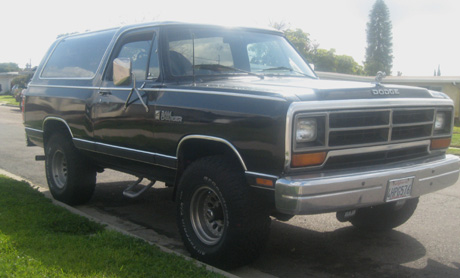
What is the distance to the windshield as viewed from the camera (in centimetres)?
532

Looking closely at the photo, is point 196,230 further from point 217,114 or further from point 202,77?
point 202,77

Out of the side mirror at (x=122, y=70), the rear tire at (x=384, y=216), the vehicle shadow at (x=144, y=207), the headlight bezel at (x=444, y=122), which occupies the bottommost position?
the vehicle shadow at (x=144, y=207)

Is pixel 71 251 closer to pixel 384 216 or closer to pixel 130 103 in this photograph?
pixel 130 103

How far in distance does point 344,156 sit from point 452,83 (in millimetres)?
29995

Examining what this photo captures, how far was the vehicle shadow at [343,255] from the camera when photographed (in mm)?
4602

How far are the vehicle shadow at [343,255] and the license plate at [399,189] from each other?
2.40 ft

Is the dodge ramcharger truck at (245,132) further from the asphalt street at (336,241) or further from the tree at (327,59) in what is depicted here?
the tree at (327,59)

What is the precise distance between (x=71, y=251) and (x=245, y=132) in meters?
1.78

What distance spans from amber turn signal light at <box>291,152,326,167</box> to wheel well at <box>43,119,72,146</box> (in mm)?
3832

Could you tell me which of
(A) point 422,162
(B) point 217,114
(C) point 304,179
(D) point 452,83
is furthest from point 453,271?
(D) point 452,83

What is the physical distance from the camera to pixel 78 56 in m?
6.91

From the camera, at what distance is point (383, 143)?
14.4ft

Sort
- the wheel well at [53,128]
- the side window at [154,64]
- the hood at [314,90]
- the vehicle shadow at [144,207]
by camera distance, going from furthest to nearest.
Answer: the wheel well at [53,128] → the vehicle shadow at [144,207] → the side window at [154,64] → the hood at [314,90]

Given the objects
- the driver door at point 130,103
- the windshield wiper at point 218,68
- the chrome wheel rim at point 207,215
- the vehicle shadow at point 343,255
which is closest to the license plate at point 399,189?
the vehicle shadow at point 343,255
